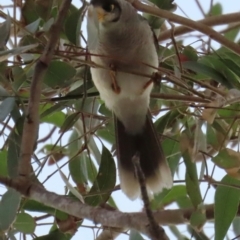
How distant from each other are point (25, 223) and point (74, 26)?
1.40 ft

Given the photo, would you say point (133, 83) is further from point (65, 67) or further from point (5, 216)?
point (5, 216)

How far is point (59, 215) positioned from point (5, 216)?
199 millimetres

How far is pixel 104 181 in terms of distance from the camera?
4.50 feet

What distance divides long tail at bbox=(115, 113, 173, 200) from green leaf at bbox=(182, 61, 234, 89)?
0.28 m

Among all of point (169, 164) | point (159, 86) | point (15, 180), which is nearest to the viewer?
point (15, 180)

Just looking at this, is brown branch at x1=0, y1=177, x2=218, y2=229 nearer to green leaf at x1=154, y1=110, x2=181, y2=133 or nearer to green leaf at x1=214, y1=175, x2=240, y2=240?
green leaf at x1=214, y1=175, x2=240, y2=240

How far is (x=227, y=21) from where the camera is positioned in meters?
1.36

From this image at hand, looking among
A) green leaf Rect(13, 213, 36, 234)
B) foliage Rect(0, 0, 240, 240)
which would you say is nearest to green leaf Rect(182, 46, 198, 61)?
foliage Rect(0, 0, 240, 240)

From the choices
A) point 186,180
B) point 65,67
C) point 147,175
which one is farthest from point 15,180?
point 147,175

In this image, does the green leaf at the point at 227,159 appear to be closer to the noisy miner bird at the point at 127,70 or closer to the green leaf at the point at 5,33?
the noisy miner bird at the point at 127,70

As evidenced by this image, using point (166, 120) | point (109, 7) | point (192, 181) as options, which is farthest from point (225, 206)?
point (109, 7)

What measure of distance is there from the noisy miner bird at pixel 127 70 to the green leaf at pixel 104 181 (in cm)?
8

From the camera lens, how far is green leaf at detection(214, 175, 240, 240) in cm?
126

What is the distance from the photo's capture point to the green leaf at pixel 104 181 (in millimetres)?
1325
